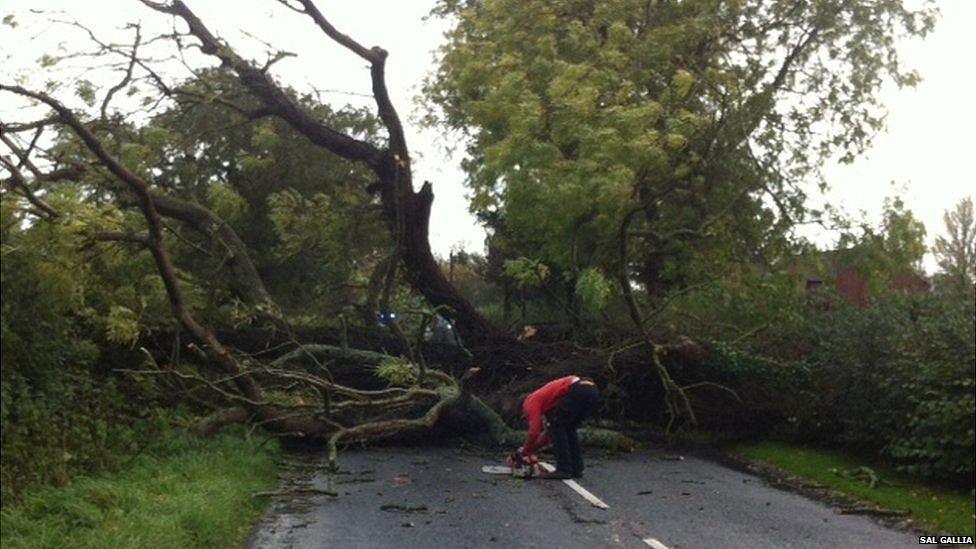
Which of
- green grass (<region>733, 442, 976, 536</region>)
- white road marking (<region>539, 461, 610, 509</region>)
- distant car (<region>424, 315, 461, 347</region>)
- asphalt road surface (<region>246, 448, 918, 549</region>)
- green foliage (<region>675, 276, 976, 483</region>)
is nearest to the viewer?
asphalt road surface (<region>246, 448, 918, 549</region>)

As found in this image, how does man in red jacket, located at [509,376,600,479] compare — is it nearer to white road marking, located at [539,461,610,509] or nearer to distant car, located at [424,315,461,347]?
white road marking, located at [539,461,610,509]

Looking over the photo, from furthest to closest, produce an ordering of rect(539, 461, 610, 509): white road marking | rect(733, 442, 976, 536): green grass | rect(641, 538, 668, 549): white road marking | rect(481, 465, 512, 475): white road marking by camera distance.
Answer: rect(481, 465, 512, 475): white road marking < rect(539, 461, 610, 509): white road marking < rect(733, 442, 976, 536): green grass < rect(641, 538, 668, 549): white road marking

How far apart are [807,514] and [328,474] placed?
6.09m

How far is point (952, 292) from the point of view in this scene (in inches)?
649

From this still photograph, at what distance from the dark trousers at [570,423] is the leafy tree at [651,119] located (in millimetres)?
6690

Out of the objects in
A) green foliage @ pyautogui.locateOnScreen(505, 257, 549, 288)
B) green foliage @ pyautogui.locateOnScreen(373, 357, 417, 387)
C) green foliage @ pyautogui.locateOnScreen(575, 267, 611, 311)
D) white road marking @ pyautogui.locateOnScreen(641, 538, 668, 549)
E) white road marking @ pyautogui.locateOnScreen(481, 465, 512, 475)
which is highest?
green foliage @ pyautogui.locateOnScreen(505, 257, 549, 288)

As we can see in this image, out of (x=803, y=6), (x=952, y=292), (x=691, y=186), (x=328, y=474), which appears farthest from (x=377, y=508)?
(x=803, y=6)

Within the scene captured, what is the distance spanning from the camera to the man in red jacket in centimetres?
1611

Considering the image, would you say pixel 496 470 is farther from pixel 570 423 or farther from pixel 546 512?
pixel 546 512

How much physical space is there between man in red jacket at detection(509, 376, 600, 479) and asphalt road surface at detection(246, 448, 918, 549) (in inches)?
12.0

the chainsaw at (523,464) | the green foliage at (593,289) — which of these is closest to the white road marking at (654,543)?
the chainsaw at (523,464)

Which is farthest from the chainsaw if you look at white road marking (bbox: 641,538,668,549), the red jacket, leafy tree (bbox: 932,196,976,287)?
leafy tree (bbox: 932,196,976,287)

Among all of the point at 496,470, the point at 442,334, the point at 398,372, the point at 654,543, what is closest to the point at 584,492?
the point at 496,470

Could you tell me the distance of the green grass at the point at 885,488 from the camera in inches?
508
